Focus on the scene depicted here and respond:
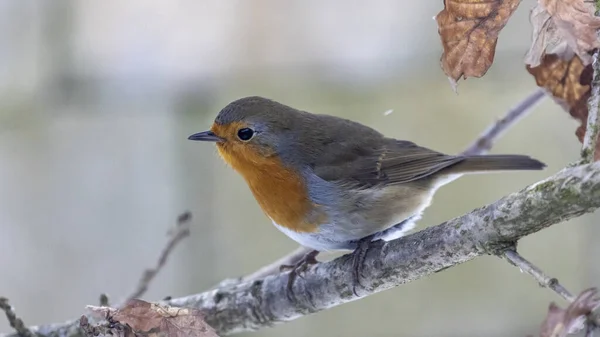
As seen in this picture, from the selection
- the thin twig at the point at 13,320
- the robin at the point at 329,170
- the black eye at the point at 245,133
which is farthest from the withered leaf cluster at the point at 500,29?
the thin twig at the point at 13,320

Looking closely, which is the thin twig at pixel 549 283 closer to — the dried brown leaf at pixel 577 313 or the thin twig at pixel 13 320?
the dried brown leaf at pixel 577 313

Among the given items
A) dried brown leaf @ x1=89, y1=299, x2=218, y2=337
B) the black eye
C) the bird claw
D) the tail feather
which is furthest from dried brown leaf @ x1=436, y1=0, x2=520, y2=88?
the black eye

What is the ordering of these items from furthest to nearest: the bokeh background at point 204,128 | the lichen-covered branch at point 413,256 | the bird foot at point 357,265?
1. the bokeh background at point 204,128
2. the bird foot at point 357,265
3. the lichen-covered branch at point 413,256


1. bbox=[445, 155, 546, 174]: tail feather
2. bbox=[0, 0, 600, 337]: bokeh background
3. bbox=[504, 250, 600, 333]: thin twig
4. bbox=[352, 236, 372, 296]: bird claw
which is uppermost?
bbox=[0, 0, 600, 337]: bokeh background

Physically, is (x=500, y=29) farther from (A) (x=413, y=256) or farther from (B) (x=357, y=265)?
(B) (x=357, y=265)

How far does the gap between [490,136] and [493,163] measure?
19 centimetres

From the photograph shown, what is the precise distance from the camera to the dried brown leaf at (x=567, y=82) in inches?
59.1

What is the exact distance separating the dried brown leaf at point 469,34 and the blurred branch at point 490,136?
821mm

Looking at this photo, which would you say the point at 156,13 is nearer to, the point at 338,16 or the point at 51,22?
the point at 51,22

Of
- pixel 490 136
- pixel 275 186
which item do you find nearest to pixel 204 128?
pixel 275 186

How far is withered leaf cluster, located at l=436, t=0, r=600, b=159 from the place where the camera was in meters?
1.15

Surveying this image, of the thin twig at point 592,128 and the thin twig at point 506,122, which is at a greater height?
the thin twig at point 506,122

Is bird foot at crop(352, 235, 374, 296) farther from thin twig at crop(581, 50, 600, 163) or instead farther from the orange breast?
thin twig at crop(581, 50, 600, 163)

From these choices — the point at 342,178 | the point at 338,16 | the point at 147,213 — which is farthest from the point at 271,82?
the point at 342,178
